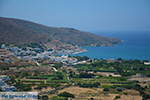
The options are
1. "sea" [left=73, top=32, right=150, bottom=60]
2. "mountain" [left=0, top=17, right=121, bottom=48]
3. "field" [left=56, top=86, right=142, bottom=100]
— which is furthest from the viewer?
"mountain" [left=0, top=17, right=121, bottom=48]

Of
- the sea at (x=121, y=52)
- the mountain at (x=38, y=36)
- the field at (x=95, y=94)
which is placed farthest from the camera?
the mountain at (x=38, y=36)

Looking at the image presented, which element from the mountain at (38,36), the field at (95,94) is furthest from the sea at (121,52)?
the field at (95,94)

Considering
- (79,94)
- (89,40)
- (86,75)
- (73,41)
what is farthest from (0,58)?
(89,40)

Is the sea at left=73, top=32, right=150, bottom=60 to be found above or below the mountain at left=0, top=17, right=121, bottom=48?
below

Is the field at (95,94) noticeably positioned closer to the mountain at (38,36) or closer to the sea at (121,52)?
the sea at (121,52)

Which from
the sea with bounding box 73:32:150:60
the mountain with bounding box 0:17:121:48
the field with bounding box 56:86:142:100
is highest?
the mountain with bounding box 0:17:121:48

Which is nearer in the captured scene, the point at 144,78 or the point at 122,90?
the point at 122,90

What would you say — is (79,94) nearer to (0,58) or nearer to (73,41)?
(0,58)

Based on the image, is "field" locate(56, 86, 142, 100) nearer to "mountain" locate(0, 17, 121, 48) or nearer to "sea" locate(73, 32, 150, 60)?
"sea" locate(73, 32, 150, 60)

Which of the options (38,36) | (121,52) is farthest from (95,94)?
(38,36)

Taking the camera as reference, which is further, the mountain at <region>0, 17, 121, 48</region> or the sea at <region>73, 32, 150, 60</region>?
the mountain at <region>0, 17, 121, 48</region>

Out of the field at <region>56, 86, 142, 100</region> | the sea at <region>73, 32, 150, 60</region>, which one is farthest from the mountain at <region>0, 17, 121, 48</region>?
the field at <region>56, 86, 142, 100</region>
